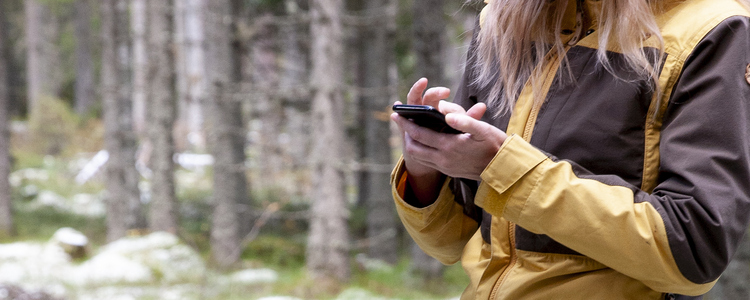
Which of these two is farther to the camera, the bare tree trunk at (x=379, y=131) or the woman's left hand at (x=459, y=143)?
the bare tree trunk at (x=379, y=131)

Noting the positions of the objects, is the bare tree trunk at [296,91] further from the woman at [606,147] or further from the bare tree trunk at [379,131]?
the woman at [606,147]

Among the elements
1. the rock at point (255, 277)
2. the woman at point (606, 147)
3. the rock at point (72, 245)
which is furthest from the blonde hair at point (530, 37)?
the rock at point (72, 245)

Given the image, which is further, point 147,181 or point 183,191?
point 147,181

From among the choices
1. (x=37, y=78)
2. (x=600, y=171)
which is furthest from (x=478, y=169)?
(x=37, y=78)

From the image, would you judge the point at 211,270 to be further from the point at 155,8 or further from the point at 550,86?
the point at 550,86

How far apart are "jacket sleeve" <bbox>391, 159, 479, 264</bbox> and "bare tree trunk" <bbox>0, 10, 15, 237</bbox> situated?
500 inches

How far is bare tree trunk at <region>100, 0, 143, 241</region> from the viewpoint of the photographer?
12516mm

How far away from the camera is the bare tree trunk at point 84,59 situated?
918 inches

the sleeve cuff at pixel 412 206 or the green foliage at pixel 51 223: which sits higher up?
the sleeve cuff at pixel 412 206

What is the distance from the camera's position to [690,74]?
4.10 ft

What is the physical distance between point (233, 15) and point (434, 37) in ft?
14.6

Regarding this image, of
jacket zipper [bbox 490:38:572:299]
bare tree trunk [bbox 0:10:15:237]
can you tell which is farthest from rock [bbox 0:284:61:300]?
jacket zipper [bbox 490:38:572:299]

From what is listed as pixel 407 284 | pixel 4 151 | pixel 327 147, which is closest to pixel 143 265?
pixel 327 147

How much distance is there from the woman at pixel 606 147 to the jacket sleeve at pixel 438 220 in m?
0.13
